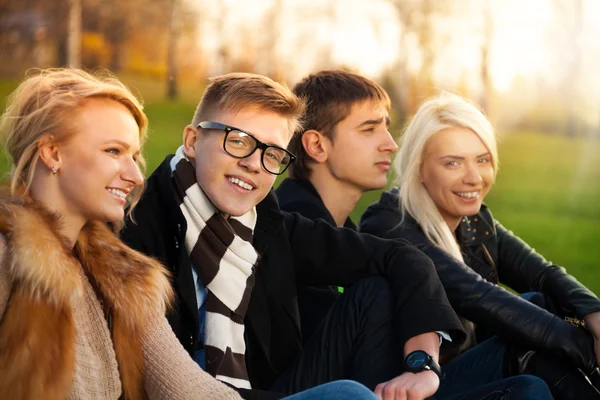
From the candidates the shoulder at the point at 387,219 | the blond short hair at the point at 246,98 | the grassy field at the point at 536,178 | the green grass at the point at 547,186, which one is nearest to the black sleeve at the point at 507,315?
the shoulder at the point at 387,219

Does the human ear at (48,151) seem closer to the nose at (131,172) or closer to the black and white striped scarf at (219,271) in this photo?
the nose at (131,172)

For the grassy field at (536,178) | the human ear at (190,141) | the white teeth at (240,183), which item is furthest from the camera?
the grassy field at (536,178)

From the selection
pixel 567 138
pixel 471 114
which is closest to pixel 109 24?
pixel 567 138

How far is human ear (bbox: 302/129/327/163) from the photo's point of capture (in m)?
3.81

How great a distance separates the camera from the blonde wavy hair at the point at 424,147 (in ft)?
12.0

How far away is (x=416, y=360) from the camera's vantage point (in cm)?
269

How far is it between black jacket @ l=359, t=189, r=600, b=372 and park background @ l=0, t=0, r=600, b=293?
36.9ft

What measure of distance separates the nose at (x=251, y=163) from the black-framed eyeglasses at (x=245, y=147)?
0.01 metres

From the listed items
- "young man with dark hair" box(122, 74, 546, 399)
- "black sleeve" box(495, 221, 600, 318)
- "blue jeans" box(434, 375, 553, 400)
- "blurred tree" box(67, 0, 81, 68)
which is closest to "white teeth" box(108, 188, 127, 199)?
"young man with dark hair" box(122, 74, 546, 399)

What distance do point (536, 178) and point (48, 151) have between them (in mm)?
16773

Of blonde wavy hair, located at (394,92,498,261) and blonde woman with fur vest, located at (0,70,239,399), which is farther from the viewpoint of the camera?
blonde wavy hair, located at (394,92,498,261)

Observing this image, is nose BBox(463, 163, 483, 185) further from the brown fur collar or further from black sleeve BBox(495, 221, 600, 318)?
the brown fur collar

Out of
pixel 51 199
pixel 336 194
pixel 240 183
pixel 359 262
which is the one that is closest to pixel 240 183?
pixel 240 183

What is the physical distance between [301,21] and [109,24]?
385cm
